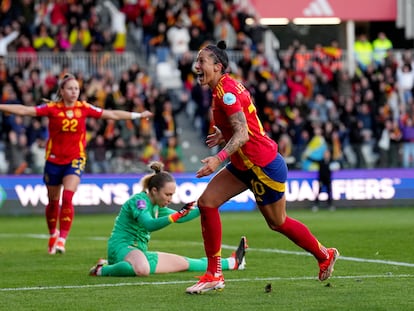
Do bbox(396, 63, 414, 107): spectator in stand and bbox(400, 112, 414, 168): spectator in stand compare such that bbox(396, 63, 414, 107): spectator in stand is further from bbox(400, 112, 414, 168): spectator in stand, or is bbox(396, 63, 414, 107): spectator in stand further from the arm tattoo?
the arm tattoo

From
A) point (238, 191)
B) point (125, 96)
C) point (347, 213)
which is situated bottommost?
point (347, 213)

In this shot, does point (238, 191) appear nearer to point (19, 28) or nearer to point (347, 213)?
point (347, 213)

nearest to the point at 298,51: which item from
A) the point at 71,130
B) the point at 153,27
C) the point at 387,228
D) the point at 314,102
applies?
the point at 314,102

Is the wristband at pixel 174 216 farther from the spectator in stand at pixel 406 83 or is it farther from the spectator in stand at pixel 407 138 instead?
the spectator in stand at pixel 406 83

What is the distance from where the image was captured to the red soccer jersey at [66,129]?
16.0 meters

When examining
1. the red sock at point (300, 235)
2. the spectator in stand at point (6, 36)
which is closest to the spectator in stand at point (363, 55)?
the spectator in stand at point (6, 36)

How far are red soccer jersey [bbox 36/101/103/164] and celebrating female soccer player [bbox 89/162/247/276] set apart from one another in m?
4.21

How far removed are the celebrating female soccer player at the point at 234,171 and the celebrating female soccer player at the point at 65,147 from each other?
18.2ft

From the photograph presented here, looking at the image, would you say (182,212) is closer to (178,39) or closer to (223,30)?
(178,39)

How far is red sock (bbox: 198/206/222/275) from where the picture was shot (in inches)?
407

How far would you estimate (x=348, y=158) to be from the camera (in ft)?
93.0

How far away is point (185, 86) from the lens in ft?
99.9

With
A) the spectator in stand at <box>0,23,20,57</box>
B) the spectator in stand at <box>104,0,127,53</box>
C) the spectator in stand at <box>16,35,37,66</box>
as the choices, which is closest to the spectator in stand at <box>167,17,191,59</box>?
the spectator in stand at <box>104,0,127,53</box>

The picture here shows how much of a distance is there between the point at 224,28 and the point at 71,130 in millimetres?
16723
